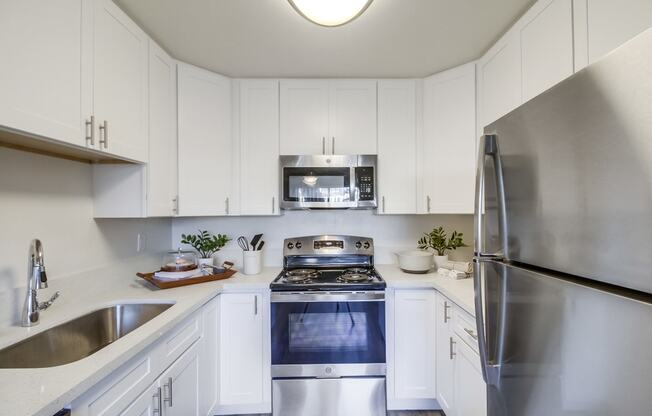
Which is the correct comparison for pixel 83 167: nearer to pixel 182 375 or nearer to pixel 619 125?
pixel 182 375

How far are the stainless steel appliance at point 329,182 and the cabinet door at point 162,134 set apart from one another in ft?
2.52

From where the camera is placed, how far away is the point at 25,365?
3.47 feet

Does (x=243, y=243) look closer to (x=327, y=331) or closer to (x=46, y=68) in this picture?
(x=327, y=331)

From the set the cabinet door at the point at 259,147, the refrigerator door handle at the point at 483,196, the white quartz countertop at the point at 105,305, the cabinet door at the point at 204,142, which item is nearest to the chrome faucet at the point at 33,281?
the white quartz countertop at the point at 105,305

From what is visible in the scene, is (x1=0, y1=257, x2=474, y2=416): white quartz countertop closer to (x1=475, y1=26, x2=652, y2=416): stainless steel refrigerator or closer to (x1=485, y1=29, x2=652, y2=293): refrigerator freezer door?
(x1=475, y1=26, x2=652, y2=416): stainless steel refrigerator

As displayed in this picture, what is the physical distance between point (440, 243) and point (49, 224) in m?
2.47

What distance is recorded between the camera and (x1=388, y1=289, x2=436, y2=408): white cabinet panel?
1918mm

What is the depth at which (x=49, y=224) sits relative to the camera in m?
1.37

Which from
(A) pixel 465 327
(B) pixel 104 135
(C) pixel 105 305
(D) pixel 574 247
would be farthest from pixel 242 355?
(D) pixel 574 247

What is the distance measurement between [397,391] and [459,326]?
73 cm

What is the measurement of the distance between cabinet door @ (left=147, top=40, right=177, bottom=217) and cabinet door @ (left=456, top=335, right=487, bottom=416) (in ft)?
6.42

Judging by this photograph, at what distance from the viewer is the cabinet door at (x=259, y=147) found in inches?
86.2

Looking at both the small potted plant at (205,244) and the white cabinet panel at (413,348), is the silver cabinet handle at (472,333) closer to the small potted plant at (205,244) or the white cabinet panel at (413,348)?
the white cabinet panel at (413,348)

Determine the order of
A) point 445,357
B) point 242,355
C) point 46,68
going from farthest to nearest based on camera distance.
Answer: point 242,355 → point 445,357 → point 46,68
